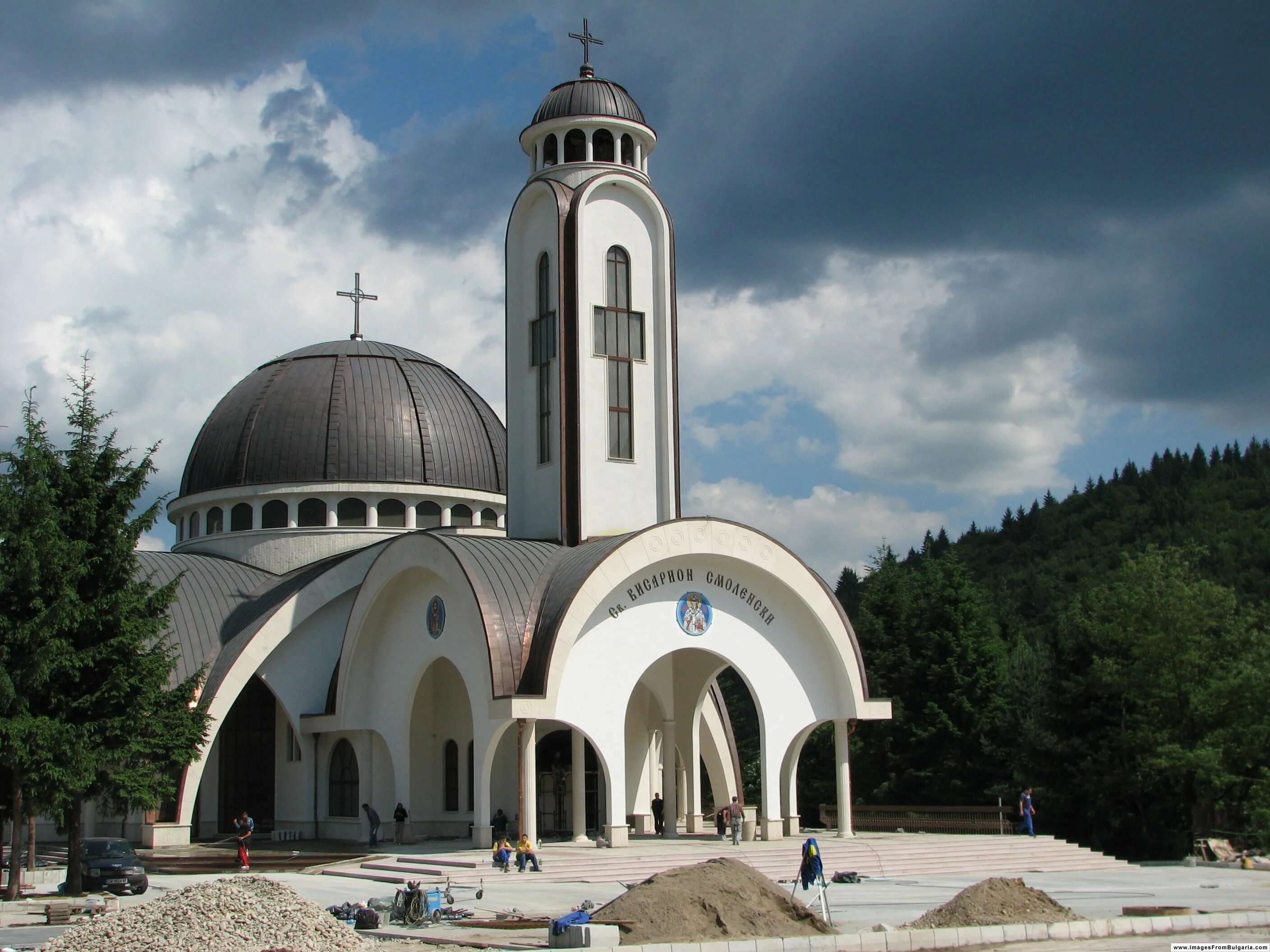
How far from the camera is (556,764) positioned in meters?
31.4

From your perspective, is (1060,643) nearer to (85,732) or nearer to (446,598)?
(446,598)

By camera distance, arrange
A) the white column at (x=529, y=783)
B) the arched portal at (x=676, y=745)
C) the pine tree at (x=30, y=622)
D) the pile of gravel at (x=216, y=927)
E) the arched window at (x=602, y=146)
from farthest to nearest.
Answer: the arched window at (x=602, y=146)
the arched portal at (x=676, y=745)
the white column at (x=529, y=783)
the pine tree at (x=30, y=622)
the pile of gravel at (x=216, y=927)

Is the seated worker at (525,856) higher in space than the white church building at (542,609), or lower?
lower

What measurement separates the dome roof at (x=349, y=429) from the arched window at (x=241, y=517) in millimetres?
656

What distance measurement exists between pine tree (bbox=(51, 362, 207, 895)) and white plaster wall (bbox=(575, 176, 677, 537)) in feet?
36.0

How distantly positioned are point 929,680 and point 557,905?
1001 inches

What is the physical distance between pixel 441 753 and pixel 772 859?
30.6ft

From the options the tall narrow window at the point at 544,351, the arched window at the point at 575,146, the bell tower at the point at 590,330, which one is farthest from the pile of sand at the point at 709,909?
the arched window at the point at 575,146

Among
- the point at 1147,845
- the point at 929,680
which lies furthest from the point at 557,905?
the point at 929,680

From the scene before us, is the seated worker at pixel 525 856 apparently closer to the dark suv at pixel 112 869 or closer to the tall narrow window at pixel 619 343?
the dark suv at pixel 112 869

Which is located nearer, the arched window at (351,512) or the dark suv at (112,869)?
the dark suv at (112,869)

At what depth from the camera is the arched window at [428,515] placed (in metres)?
38.1

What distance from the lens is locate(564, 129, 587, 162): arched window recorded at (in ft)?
108

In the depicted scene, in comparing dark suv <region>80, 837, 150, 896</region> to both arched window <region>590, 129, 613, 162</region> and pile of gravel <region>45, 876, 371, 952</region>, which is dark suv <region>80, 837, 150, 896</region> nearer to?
pile of gravel <region>45, 876, 371, 952</region>
